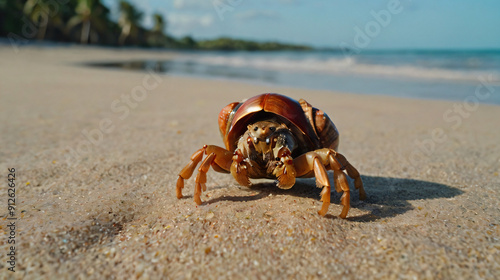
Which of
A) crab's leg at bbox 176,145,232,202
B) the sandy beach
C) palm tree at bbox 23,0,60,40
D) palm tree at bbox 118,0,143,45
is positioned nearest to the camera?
the sandy beach

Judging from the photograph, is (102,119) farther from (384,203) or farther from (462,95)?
(462,95)

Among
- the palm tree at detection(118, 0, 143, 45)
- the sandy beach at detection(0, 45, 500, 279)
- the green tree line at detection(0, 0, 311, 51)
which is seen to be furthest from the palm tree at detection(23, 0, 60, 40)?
the sandy beach at detection(0, 45, 500, 279)

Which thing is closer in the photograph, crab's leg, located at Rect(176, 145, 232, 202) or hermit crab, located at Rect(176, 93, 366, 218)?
hermit crab, located at Rect(176, 93, 366, 218)

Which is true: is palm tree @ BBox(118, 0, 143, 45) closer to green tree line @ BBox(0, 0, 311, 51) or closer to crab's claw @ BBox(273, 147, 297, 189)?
green tree line @ BBox(0, 0, 311, 51)

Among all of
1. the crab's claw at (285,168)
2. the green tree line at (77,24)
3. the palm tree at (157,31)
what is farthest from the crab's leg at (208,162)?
the palm tree at (157,31)

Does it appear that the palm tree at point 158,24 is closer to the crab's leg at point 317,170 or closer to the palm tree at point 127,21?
the palm tree at point 127,21

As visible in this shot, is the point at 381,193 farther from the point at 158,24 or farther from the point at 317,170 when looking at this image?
the point at 158,24

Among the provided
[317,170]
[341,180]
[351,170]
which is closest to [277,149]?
[317,170]
